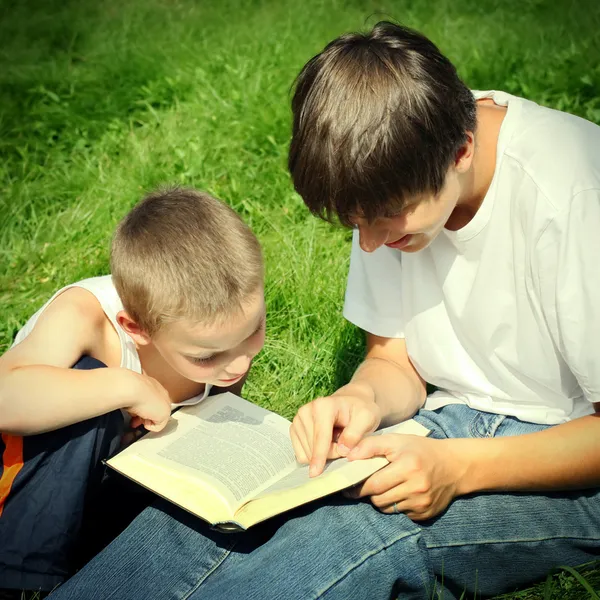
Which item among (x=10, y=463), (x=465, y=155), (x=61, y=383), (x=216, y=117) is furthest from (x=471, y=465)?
(x=216, y=117)

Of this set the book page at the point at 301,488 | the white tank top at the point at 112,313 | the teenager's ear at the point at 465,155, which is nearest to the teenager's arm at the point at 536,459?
the book page at the point at 301,488

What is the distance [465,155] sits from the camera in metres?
2.02

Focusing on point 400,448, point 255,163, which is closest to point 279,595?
point 400,448

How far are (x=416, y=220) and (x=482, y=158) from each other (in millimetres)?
261

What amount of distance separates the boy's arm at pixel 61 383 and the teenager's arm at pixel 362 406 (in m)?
0.39

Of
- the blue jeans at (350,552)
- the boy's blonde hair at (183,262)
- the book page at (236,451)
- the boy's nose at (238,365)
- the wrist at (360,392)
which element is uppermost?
the boy's blonde hair at (183,262)

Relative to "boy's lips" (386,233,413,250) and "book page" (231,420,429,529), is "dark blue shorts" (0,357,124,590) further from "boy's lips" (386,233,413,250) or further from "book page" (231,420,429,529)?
"boy's lips" (386,233,413,250)

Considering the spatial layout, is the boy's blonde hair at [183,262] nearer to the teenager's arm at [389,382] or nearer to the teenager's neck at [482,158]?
the teenager's arm at [389,382]

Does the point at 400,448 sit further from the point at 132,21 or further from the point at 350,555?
the point at 132,21

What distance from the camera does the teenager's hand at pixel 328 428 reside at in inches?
82.4

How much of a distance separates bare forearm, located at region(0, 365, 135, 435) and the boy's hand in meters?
0.03

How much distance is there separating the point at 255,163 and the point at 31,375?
2230 millimetres

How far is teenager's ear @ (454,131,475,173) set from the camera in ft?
6.58

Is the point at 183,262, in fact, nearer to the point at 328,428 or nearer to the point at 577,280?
the point at 328,428
